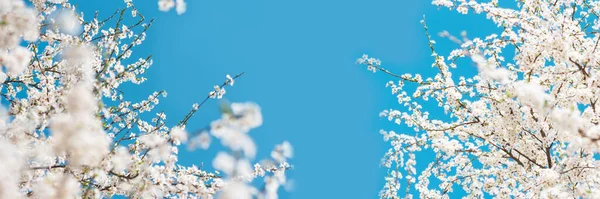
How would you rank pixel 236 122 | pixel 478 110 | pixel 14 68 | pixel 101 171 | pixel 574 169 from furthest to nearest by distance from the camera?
1. pixel 478 110
2. pixel 574 169
3. pixel 101 171
4. pixel 14 68
5. pixel 236 122

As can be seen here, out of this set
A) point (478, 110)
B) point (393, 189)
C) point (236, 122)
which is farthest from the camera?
point (393, 189)

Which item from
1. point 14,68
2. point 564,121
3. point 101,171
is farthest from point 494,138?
point 14,68

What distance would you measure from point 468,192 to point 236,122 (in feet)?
21.8

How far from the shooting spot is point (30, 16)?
2.65m

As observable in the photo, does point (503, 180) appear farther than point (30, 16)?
Yes

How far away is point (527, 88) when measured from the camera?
3.31 meters

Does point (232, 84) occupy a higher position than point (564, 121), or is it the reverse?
point (232, 84)

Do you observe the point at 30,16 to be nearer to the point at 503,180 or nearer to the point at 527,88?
the point at 527,88

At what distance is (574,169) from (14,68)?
6.48 m

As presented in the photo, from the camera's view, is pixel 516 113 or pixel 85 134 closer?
pixel 85 134

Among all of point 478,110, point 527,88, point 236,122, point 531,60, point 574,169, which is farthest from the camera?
point 478,110

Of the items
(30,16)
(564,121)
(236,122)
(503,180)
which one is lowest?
(236,122)

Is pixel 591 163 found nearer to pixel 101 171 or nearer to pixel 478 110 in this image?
pixel 478 110

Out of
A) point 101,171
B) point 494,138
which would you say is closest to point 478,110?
point 494,138
